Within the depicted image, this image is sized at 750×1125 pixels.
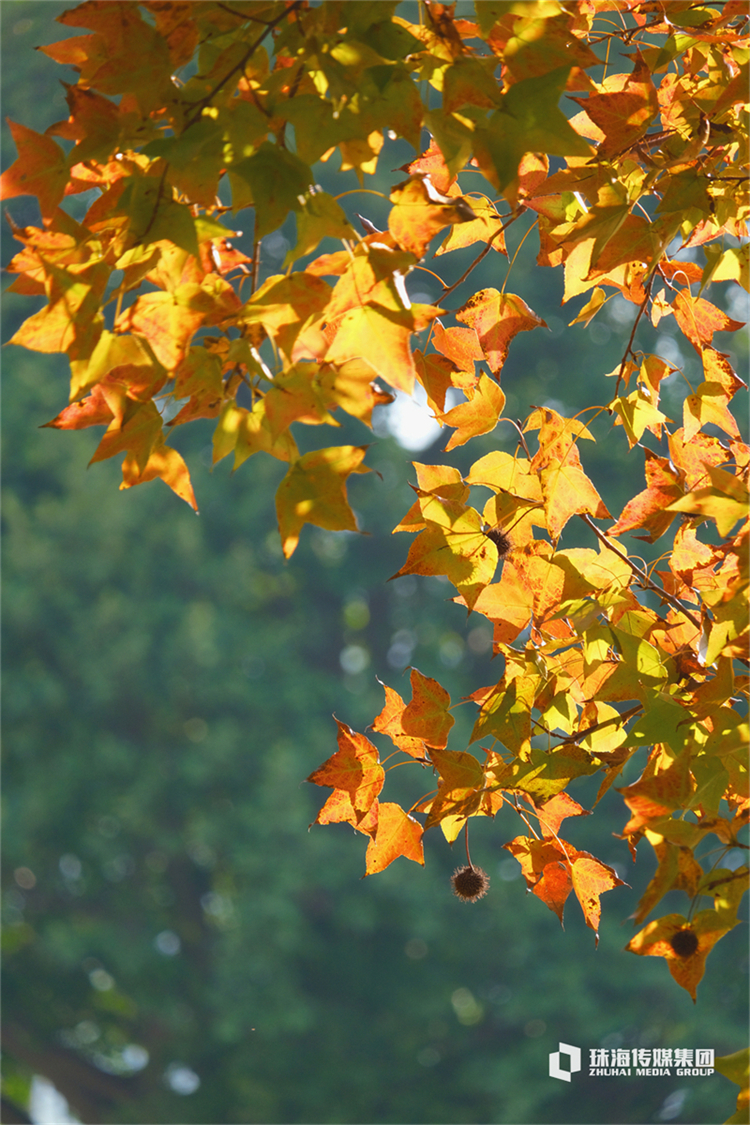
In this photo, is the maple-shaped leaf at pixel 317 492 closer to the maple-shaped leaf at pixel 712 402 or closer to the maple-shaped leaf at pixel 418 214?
the maple-shaped leaf at pixel 418 214

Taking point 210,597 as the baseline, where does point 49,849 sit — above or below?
below

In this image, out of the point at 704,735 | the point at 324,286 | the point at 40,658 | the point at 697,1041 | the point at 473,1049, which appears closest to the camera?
the point at 324,286

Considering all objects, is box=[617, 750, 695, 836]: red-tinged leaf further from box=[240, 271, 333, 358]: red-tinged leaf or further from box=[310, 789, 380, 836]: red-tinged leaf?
box=[240, 271, 333, 358]: red-tinged leaf

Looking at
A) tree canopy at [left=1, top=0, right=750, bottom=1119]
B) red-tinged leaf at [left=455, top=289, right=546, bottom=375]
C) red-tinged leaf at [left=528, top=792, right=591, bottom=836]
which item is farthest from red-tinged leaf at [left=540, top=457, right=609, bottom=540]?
red-tinged leaf at [left=528, top=792, right=591, bottom=836]

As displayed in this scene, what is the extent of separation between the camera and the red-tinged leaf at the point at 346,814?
2.25ft

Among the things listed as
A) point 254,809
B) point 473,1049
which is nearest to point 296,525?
point 254,809

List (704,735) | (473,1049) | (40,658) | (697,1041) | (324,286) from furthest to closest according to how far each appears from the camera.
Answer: (40,658) → (473,1049) → (697,1041) → (704,735) → (324,286)

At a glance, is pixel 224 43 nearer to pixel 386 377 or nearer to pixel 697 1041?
pixel 386 377

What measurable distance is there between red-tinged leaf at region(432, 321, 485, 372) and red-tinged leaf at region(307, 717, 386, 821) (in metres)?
0.32

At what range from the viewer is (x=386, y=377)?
505 millimetres

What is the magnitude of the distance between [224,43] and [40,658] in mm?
5008
